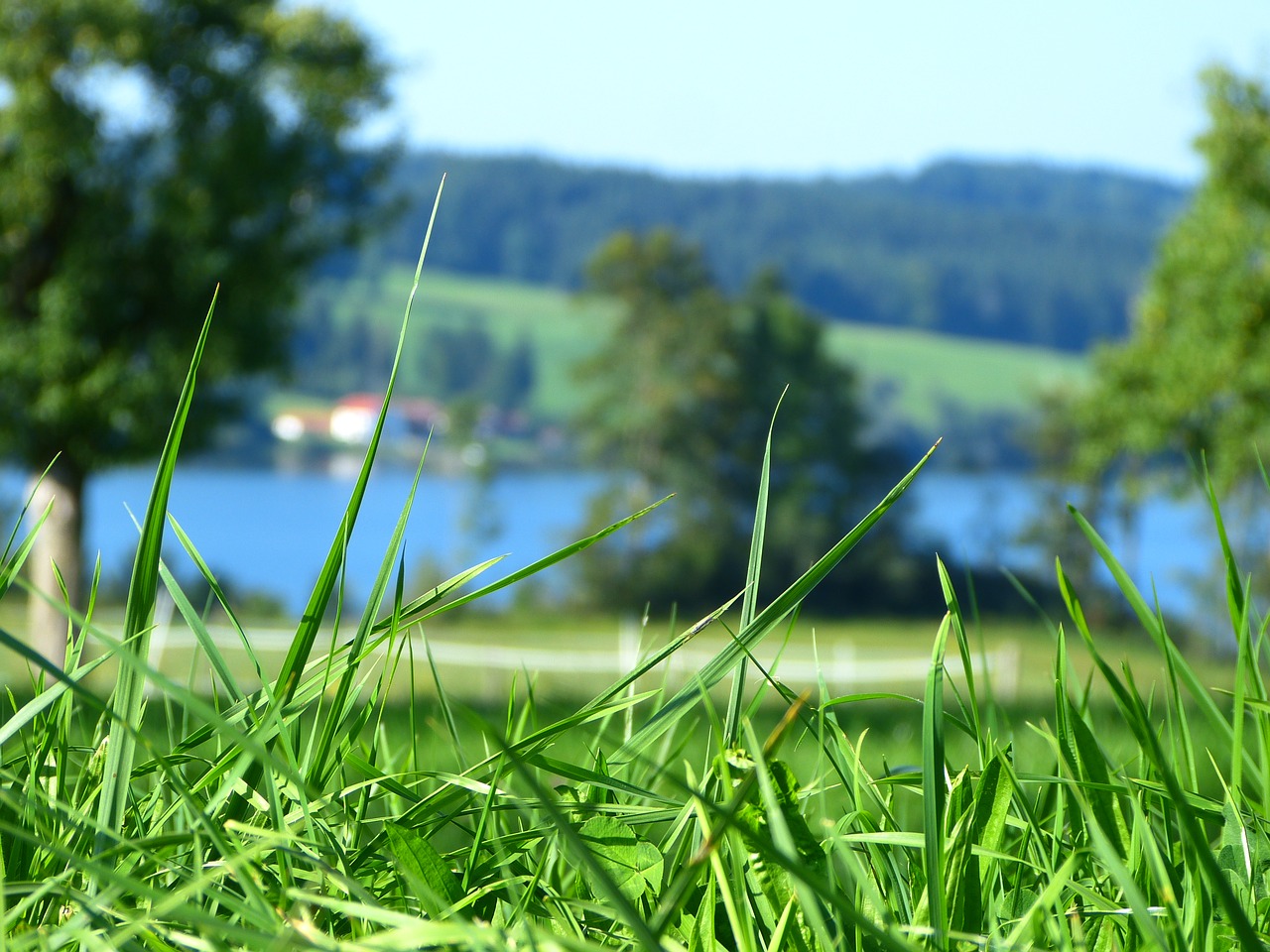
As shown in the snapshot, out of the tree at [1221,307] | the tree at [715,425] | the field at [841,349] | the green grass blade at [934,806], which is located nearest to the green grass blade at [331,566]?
the green grass blade at [934,806]

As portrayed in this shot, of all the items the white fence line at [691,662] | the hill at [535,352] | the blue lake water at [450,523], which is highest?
the hill at [535,352]

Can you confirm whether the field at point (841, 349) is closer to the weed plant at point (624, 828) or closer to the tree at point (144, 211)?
the tree at point (144, 211)

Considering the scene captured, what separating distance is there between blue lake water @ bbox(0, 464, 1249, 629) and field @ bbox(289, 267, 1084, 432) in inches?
260

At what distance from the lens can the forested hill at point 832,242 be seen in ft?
324

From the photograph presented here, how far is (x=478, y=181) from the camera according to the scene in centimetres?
10525

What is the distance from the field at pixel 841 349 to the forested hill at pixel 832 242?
16.7 ft

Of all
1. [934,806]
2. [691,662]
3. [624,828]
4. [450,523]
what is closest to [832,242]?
[450,523]

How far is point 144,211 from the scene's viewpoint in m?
14.4

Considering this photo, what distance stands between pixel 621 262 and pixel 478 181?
208 ft

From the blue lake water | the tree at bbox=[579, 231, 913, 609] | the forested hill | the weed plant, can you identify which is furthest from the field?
the weed plant

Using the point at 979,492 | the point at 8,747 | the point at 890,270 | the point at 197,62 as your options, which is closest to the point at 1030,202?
the point at 890,270

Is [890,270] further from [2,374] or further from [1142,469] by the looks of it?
[2,374]

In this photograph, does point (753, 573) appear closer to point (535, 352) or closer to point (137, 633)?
point (137, 633)

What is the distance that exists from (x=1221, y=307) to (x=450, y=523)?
3617cm
